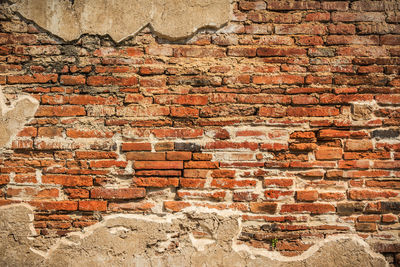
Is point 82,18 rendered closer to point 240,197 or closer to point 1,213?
point 1,213

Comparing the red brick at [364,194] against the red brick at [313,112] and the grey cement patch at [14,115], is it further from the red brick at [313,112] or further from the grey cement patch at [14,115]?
the grey cement patch at [14,115]

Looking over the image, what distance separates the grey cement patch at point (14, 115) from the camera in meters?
1.92

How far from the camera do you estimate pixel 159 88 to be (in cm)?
194

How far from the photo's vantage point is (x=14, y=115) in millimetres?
1922

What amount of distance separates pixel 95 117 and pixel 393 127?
230cm

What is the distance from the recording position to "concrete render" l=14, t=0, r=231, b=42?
75.5 inches

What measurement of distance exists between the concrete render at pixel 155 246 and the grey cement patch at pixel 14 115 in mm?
555

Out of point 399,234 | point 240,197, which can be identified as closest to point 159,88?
point 240,197

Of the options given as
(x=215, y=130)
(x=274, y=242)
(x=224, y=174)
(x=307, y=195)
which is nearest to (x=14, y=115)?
(x=215, y=130)

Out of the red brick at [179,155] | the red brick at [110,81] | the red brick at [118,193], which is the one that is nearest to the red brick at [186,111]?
the red brick at [179,155]

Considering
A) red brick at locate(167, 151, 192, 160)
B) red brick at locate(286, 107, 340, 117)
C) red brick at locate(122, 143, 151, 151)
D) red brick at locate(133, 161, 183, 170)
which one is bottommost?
red brick at locate(133, 161, 183, 170)

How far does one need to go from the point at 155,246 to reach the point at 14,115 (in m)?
1.47

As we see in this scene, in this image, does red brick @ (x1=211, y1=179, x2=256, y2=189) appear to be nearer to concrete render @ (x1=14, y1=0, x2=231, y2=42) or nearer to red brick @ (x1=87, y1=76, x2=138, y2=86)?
red brick @ (x1=87, y1=76, x2=138, y2=86)

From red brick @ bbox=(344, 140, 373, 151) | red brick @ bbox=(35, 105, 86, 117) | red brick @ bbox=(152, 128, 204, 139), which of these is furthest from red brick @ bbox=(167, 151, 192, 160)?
red brick @ bbox=(344, 140, 373, 151)
